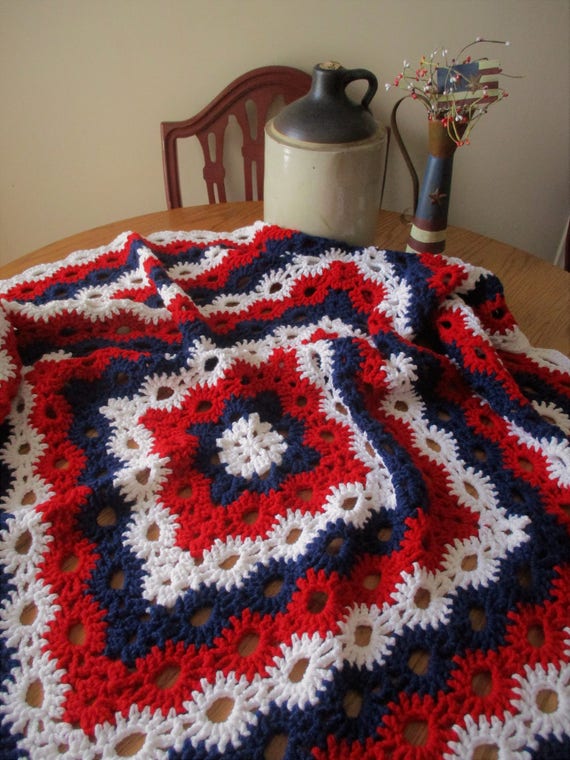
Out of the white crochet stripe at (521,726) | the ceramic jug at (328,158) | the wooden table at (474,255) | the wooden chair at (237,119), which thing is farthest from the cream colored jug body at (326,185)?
the white crochet stripe at (521,726)

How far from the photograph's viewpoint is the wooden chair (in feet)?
4.25

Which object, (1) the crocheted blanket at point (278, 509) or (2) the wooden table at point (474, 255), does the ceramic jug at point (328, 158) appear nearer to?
(1) the crocheted blanket at point (278, 509)

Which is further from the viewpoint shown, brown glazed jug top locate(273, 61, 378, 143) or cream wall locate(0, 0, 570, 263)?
cream wall locate(0, 0, 570, 263)

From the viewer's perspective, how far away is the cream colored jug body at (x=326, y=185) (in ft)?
2.76

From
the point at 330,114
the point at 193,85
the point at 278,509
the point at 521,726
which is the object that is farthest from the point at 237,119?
the point at 521,726

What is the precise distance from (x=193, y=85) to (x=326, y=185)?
675 millimetres

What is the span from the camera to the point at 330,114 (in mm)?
837

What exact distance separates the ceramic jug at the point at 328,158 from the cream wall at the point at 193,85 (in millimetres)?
530

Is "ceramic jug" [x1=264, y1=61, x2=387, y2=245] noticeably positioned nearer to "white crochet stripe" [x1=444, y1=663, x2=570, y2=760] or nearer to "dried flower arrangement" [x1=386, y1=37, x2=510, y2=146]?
"dried flower arrangement" [x1=386, y1=37, x2=510, y2=146]

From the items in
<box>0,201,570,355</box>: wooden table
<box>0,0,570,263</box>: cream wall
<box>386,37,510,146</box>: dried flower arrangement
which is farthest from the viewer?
<box>0,0,570,263</box>: cream wall

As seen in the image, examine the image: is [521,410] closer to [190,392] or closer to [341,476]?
[341,476]

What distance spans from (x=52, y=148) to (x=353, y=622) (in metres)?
1.33

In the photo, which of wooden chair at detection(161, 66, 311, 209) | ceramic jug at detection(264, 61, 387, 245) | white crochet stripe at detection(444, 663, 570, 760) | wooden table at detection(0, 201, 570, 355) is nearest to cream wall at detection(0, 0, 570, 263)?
wooden chair at detection(161, 66, 311, 209)

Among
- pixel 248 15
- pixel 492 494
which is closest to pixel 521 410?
pixel 492 494
